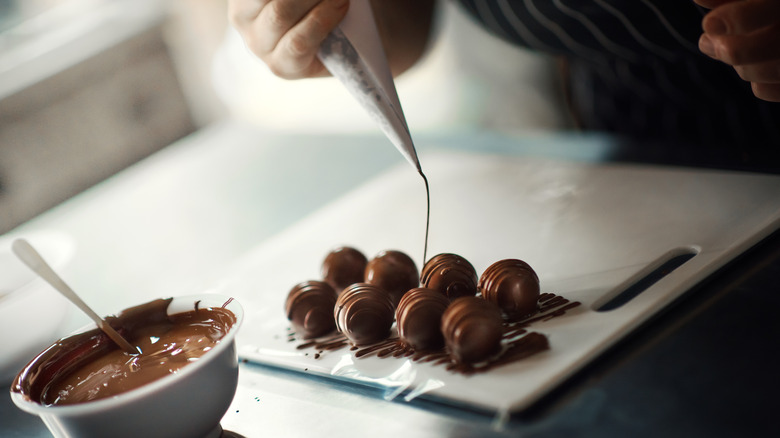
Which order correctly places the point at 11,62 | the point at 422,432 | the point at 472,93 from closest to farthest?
the point at 422,432, the point at 472,93, the point at 11,62

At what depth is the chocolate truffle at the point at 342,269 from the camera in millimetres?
987

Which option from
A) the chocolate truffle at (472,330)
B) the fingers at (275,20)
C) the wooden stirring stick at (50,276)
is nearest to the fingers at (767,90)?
the chocolate truffle at (472,330)

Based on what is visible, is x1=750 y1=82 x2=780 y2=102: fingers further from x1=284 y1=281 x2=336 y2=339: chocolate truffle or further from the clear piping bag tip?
x1=284 y1=281 x2=336 y2=339: chocolate truffle

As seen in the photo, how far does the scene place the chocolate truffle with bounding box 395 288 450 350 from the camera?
76 centimetres

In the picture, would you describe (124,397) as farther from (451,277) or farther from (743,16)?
(743,16)

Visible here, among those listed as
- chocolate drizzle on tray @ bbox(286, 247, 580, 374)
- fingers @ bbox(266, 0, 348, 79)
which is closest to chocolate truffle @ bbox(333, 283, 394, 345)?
chocolate drizzle on tray @ bbox(286, 247, 580, 374)

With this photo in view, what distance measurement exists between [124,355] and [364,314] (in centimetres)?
28

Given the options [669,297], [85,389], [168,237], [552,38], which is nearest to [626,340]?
[669,297]

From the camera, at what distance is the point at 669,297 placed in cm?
76

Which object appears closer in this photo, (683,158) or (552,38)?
(683,158)

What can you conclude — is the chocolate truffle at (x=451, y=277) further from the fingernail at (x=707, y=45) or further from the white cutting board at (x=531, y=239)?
the fingernail at (x=707, y=45)

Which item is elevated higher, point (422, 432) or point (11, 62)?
point (11, 62)

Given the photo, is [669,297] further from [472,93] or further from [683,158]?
[472,93]

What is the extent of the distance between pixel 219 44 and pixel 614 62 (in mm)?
2842
